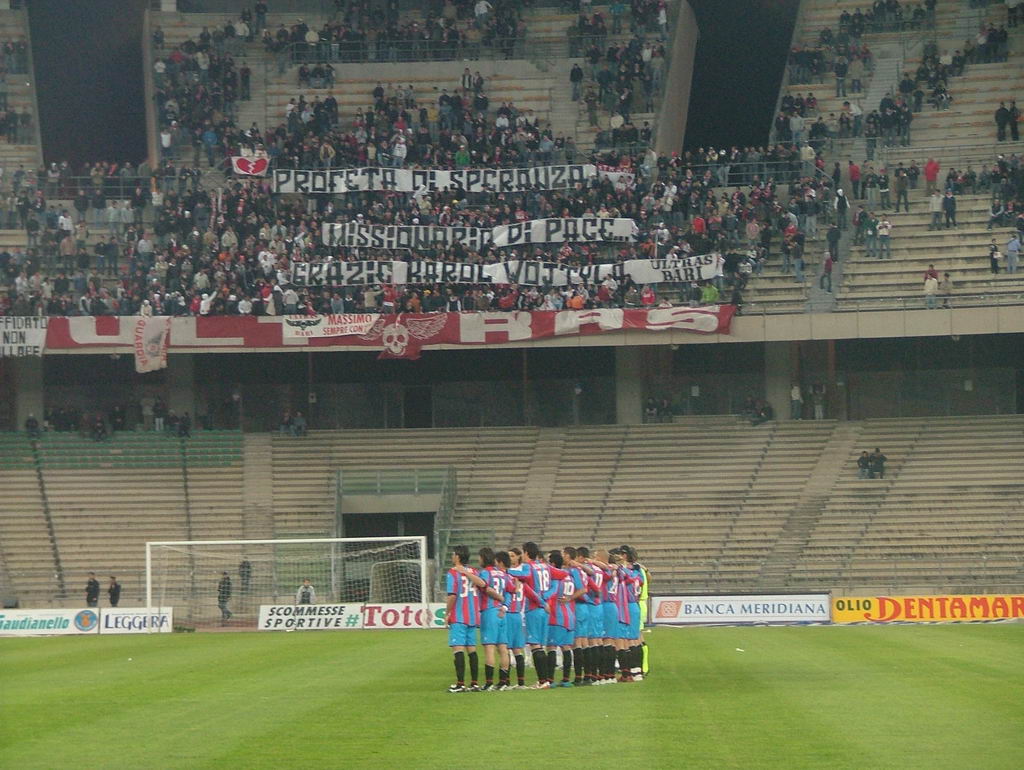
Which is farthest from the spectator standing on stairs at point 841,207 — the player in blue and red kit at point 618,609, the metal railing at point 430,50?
the player in blue and red kit at point 618,609

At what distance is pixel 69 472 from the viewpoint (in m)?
53.7

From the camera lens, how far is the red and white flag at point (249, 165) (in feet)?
187

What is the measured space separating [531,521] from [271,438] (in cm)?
1045

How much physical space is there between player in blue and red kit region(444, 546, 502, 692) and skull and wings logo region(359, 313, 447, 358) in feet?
101

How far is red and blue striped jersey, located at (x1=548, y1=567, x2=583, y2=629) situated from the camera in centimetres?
2261

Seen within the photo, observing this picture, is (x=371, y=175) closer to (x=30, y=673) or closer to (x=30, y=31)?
(x=30, y=31)

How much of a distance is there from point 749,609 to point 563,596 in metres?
21.3

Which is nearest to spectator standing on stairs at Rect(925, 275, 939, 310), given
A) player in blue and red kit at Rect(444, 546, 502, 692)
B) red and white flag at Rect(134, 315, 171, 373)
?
red and white flag at Rect(134, 315, 171, 373)

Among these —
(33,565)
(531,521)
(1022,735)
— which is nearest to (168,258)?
(33,565)

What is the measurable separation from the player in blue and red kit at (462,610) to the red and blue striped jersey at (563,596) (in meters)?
1.10

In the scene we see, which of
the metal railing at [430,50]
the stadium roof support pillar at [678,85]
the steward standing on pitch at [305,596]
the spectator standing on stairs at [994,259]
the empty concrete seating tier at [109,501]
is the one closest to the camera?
the steward standing on pitch at [305,596]

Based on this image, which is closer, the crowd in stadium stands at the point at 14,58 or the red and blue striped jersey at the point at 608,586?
the red and blue striped jersey at the point at 608,586

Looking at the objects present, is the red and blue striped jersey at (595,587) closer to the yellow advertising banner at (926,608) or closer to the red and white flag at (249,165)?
the yellow advertising banner at (926,608)

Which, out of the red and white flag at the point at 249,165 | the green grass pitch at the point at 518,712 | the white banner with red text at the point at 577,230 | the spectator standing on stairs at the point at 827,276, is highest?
the red and white flag at the point at 249,165
